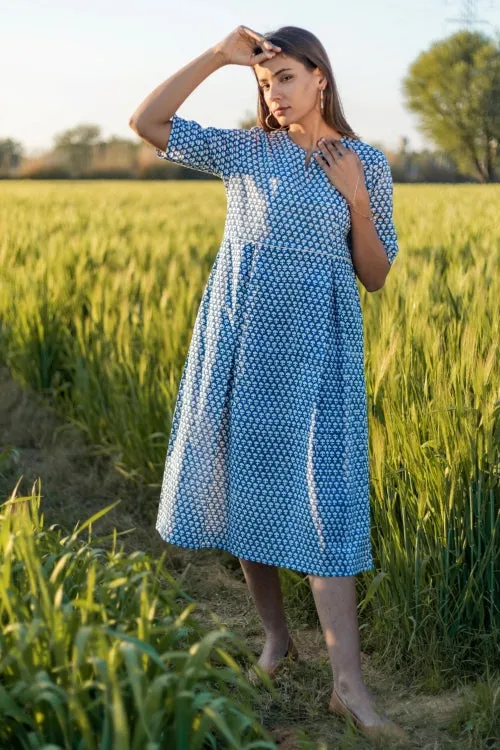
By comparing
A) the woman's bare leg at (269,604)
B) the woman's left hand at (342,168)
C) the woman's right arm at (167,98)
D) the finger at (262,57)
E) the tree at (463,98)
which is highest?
the tree at (463,98)

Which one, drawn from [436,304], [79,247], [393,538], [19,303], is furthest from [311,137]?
[79,247]

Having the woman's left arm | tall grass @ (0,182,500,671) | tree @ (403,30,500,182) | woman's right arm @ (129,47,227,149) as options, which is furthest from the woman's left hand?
tree @ (403,30,500,182)

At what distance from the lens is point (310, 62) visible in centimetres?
215

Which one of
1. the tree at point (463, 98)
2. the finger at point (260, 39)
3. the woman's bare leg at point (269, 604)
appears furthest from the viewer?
the tree at point (463, 98)

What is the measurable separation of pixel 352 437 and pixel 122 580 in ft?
2.08

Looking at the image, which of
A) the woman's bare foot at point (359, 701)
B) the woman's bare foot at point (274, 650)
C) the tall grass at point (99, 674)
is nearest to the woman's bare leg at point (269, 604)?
the woman's bare foot at point (274, 650)

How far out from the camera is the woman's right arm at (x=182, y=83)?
217 cm

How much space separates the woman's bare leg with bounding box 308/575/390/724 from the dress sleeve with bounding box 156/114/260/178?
2.91 ft

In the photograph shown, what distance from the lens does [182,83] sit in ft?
7.18

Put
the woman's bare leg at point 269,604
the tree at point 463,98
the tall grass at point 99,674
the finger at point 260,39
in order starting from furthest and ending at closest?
the tree at point 463,98 < the woman's bare leg at point 269,604 < the finger at point 260,39 < the tall grass at point 99,674

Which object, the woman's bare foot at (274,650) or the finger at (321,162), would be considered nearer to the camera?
the finger at (321,162)

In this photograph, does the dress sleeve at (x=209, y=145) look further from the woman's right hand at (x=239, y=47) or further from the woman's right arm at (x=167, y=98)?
the woman's right hand at (x=239, y=47)

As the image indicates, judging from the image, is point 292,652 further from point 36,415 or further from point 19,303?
point 19,303

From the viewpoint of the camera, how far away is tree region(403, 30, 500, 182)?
16.0m
